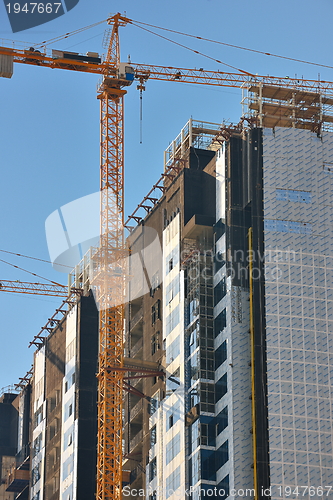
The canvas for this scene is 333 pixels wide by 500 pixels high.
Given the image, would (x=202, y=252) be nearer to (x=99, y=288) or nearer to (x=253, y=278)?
(x=253, y=278)

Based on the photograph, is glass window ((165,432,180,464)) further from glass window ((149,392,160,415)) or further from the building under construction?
glass window ((149,392,160,415))

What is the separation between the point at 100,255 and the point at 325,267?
3776 cm

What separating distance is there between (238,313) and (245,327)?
1.90 metres

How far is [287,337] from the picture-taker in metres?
135

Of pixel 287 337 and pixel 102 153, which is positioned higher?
pixel 102 153

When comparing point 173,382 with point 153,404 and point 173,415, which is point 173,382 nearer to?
point 173,415

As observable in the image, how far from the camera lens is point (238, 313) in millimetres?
136000

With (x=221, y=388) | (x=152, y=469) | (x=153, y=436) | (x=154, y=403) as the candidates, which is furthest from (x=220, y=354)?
(x=152, y=469)

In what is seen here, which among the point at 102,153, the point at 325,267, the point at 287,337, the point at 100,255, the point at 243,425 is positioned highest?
the point at 102,153

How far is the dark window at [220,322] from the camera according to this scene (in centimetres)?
13775

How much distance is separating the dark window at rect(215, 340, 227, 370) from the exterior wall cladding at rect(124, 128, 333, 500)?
0.56ft

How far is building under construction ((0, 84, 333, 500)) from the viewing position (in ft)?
430

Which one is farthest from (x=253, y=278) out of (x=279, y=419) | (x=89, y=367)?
(x=89, y=367)

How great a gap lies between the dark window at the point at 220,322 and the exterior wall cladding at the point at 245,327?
20 cm
